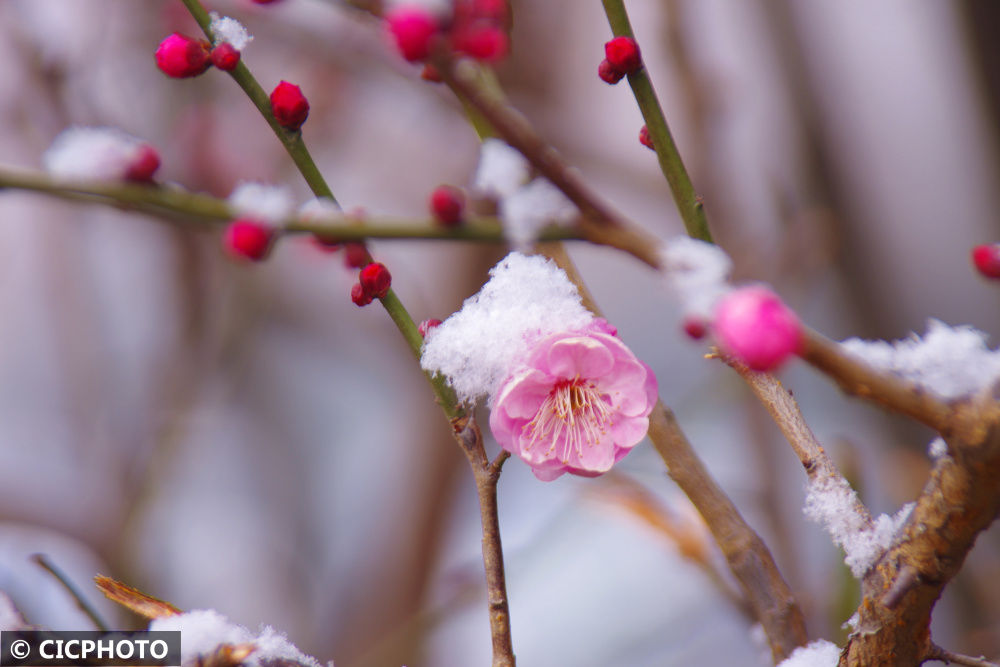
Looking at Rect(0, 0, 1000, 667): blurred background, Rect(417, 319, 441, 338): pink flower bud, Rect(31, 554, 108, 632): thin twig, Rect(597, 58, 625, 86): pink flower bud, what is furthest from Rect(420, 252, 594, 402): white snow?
Rect(0, 0, 1000, 667): blurred background

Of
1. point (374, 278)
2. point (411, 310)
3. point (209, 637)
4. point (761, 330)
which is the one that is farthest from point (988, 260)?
point (411, 310)

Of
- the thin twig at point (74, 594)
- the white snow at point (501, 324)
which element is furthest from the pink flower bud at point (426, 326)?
the thin twig at point (74, 594)

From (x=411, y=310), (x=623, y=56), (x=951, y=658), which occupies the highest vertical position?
(x=411, y=310)

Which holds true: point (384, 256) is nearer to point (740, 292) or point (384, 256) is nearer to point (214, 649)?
point (214, 649)

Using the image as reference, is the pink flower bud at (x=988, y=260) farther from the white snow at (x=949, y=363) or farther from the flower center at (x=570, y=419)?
the flower center at (x=570, y=419)

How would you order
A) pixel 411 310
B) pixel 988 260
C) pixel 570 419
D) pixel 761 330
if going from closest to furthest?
1. pixel 761 330
2. pixel 988 260
3. pixel 570 419
4. pixel 411 310

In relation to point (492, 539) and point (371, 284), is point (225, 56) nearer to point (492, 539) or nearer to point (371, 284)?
point (371, 284)
